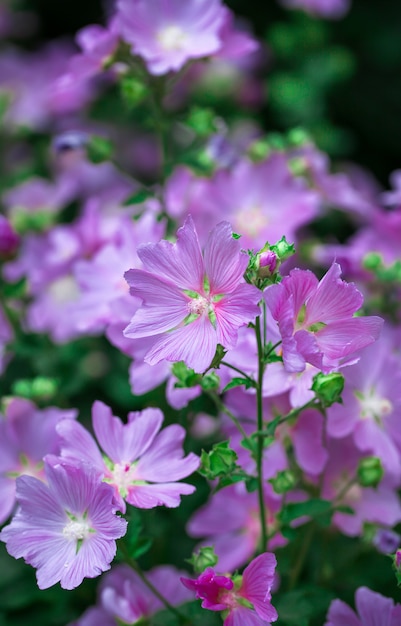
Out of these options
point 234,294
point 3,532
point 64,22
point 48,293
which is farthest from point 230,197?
point 64,22

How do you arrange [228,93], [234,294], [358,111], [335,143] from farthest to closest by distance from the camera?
[358,111] → [228,93] → [335,143] → [234,294]

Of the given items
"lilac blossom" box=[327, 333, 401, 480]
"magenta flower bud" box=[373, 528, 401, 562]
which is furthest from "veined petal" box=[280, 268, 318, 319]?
"magenta flower bud" box=[373, 528, 401, 562]

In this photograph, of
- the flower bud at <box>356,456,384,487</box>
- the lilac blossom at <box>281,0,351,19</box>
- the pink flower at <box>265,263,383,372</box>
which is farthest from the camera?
the lilac blossom at <box>281,0,351,19</box>

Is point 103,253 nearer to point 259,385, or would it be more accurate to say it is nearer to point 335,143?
point 259,385

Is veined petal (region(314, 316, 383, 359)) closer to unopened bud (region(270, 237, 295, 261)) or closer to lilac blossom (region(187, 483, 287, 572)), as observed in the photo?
unopened bud (region(270, 237, 295, 261))

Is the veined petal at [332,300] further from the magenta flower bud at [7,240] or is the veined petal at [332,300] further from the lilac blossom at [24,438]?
the magenta flower bud at [7,240]

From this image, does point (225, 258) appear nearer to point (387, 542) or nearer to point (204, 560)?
point (204, 560)

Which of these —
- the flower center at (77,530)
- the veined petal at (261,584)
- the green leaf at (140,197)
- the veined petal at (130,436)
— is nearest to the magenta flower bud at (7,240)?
the green leaf at (140,197)

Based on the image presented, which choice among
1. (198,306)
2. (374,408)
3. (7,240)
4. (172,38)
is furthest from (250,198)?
(198,306)
